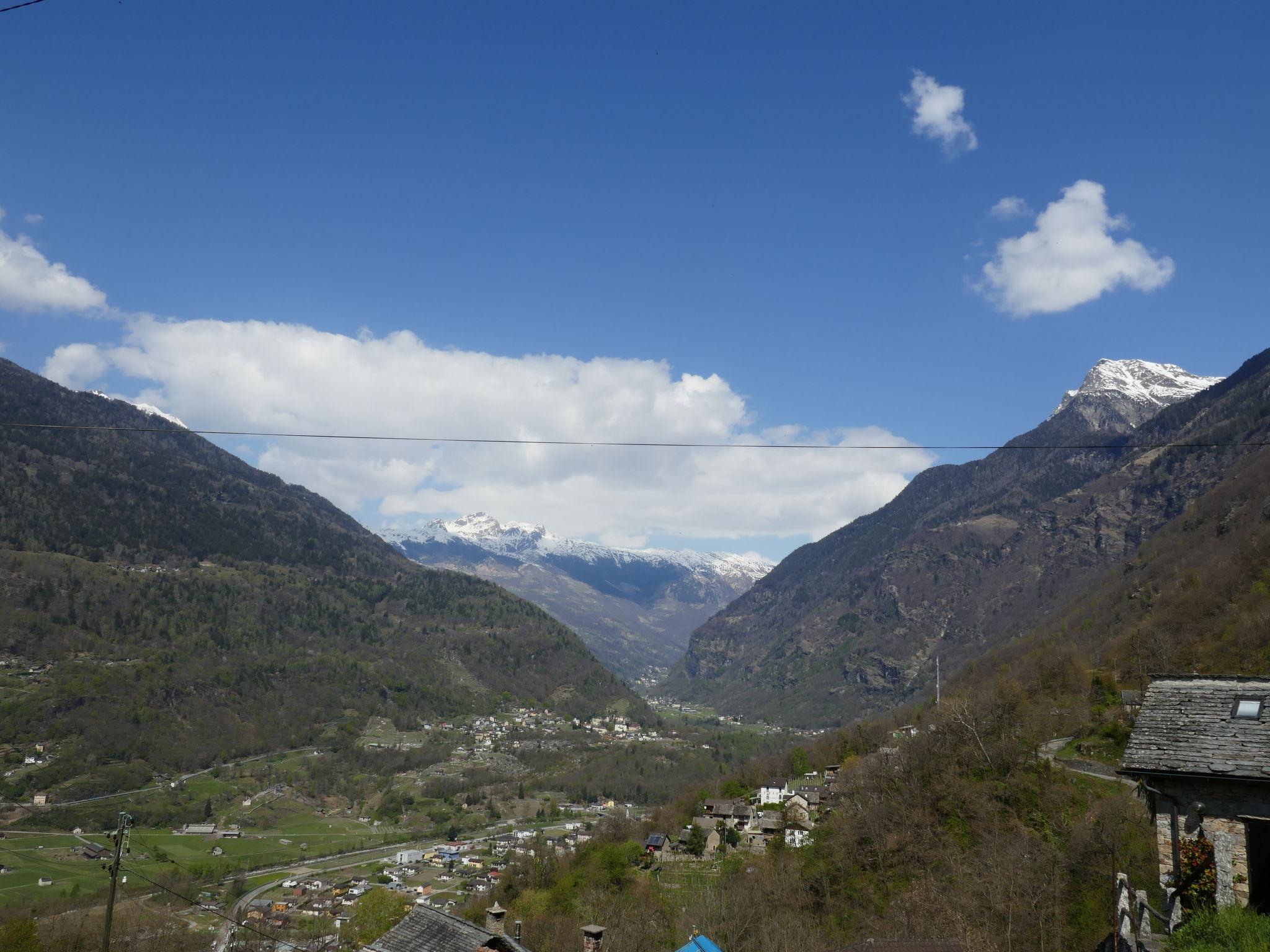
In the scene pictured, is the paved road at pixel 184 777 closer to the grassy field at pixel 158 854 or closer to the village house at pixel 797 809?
the grassy field at pixel 158 854

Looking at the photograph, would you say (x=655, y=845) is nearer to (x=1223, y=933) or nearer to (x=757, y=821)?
(x=757, y=821)

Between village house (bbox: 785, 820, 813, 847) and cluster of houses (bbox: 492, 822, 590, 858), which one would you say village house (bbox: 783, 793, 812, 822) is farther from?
cluster of houses (bbox: 492, 822, 590, 858)

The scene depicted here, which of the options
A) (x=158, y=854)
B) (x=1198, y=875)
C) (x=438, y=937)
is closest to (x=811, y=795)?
(x=438, y=937)

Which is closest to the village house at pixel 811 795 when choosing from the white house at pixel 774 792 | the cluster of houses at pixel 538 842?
the white house at pixel 774 792

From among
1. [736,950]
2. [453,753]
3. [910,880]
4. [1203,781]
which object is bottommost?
[453,753]

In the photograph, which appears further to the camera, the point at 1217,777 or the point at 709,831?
the point at 709,831

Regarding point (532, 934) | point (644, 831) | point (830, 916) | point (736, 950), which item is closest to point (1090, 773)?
point (830, 916)

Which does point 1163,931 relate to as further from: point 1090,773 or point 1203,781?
point 1090,773
